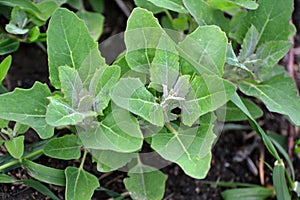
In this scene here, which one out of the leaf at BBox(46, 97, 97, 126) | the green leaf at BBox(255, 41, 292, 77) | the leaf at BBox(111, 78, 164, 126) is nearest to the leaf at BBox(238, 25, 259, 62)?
the green leaf at BBox(255, 41, 292, 77)

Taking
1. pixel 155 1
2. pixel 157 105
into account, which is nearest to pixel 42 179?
pixel 157 105

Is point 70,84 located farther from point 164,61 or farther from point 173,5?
point 173,5

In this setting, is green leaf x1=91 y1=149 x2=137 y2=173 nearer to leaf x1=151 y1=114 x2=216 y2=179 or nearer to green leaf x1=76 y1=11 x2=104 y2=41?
leaf x1=151 y1=114 x2=216 y2=179

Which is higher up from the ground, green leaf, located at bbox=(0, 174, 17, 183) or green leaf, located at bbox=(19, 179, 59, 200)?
green leaf, located at bbox=(0, 174, 17, 183)

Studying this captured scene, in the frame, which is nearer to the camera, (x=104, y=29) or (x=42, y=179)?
(x=42, y=179)

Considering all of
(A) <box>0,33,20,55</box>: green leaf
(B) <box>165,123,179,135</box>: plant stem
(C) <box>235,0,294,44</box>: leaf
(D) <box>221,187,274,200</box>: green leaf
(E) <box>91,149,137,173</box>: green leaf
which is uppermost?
(C) <box>235,0,294,44</box>: leaf

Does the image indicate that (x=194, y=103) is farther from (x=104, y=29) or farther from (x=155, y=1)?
(x=104, y=29)

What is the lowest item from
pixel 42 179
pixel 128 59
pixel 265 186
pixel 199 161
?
pixel 265 186

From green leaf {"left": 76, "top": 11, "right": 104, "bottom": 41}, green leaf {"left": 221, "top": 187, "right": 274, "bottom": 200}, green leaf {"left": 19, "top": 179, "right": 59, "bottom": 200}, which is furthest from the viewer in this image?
green leaf {"left": 76, "top": 11, "right": 104, "bottom": 41}
